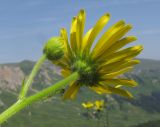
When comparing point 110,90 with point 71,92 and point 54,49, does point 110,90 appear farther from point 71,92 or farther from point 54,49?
point 54,49

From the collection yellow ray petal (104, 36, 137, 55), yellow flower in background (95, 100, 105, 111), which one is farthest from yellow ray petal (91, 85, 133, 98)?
yellow flower in background (95, 100, 105, 111)

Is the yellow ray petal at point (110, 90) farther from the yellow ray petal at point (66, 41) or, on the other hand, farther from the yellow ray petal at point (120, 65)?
the yellow ray petal at point (66, 41)

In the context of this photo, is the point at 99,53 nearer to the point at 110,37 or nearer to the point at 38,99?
the point at 110,37

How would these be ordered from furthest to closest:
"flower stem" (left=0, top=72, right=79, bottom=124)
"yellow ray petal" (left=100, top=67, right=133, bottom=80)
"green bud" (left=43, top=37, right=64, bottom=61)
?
"green bud" (left=43, top=37, right=64, bottom=61) < "yellow ray petal" (left=100, top=67, right=133, bottom=80) < "flower stem" (left=0, top=72, right=79, bottom=124)

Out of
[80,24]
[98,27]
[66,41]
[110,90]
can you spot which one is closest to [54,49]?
[66,41]

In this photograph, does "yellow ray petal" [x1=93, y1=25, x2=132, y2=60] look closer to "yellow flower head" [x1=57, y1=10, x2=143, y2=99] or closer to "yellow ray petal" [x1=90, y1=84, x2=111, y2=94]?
"yellow flower head" [x1=57, y1=10, x2=143, y2=99]
